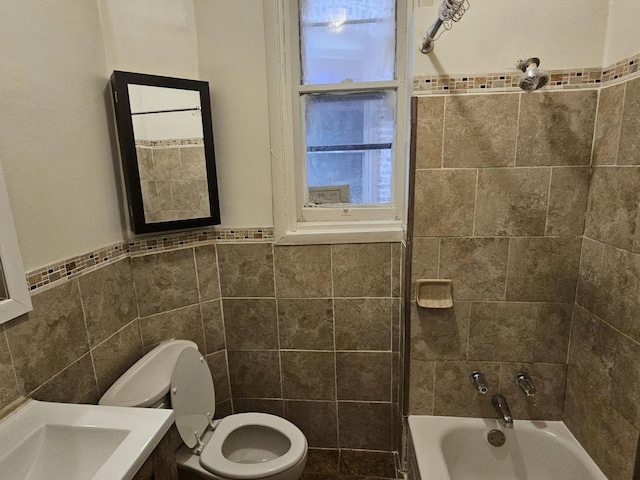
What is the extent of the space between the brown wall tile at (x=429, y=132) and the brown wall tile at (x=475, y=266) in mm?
338

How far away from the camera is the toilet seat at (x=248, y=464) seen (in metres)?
1.30

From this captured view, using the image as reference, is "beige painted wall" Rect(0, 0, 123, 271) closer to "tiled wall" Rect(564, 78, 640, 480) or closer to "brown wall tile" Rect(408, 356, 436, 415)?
"brown wall tile" Rect(408, 356, 436, 415)

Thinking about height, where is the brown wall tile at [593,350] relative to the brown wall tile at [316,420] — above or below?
above

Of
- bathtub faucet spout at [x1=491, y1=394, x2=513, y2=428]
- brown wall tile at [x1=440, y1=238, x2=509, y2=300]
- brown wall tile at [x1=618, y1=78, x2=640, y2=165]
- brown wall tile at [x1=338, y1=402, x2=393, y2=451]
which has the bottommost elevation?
brown wall tile at [x1=338, y1=402, x2=393, y2=451]

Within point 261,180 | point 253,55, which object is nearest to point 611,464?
point 261,180

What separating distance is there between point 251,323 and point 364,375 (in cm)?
65

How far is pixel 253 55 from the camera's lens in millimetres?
1507

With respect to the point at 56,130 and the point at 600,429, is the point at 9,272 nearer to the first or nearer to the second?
the point at 56,130

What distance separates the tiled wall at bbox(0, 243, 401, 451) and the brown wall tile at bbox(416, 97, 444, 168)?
0.46 metres

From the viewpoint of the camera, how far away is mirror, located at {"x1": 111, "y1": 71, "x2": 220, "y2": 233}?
1344mm

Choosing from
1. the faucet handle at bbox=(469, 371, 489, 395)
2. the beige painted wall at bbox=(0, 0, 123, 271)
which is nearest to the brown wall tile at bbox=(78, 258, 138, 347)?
the beige painted wall at bbox=(0, 0, 123, 271)

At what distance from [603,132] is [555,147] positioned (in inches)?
5.9

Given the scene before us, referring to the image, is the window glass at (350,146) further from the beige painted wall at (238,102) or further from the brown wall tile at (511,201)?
the brown wall tile at (511,201)

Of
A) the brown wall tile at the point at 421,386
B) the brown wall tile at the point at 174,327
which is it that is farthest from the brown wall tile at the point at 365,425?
the brown wall tile at the point at 174,327
